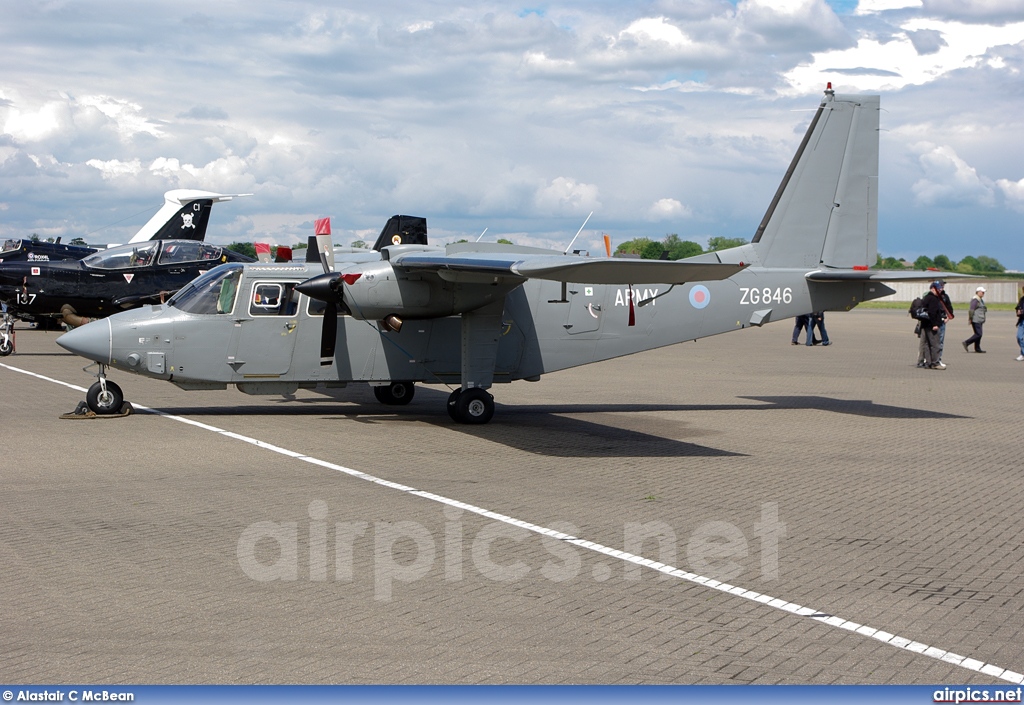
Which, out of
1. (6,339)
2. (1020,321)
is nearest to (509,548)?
(6,339)

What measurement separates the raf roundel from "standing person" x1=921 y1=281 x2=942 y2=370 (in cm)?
1103

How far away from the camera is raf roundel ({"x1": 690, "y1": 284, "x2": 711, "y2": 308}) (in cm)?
1723

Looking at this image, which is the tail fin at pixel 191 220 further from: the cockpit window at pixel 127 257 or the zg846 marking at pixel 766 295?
the zg846 marking at pixel 766 295

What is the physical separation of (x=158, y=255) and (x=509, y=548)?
2051 cm

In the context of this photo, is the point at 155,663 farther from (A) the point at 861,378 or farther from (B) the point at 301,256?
(A) the point at 861,378

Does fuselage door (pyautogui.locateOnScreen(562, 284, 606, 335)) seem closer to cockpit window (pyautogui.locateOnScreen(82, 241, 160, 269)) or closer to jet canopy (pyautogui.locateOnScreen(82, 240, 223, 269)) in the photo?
jet canopy (pyautogui.locateOnScreen(82, 240, 223, 269))

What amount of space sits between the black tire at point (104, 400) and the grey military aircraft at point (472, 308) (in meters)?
0.03

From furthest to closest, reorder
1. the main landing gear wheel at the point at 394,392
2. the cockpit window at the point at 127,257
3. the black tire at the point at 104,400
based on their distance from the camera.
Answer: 1. the cockpit window at the point at 127,257
2. the main landing gear wheel at the point at 394,392
3. the black tire at the point at 104,400

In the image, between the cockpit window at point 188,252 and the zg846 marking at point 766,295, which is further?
the cockpit window at point 188,252

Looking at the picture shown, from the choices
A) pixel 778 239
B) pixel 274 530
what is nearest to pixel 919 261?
pixel 778 239

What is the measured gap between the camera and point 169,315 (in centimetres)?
1556

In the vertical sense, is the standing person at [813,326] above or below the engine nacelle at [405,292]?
below

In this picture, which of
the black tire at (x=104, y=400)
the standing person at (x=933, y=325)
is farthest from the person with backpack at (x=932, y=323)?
the black tire at (x=104, y=400)

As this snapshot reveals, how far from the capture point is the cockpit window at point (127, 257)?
85.6 feet
